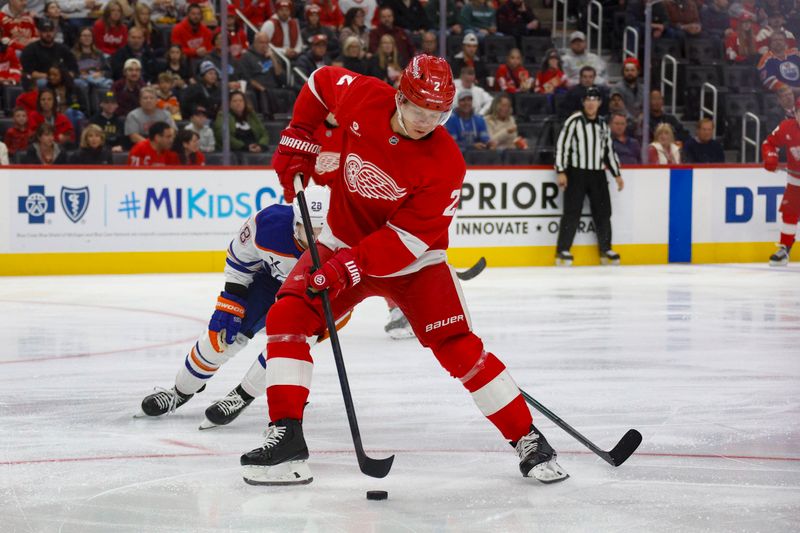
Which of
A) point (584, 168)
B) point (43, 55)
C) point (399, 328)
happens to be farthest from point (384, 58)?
point (399, 328)

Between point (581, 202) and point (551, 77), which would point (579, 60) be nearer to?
point (551, 77)

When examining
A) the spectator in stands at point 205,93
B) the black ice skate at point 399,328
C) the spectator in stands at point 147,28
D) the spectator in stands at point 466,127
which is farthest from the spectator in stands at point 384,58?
the black ice skate at point 399,328

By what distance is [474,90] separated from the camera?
10.4m

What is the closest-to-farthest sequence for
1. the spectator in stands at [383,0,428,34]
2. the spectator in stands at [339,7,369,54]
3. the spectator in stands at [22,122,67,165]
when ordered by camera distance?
the spectator in stands at [22,122,67,165] < the spectator in stands at [339,7,369,54] < the spectator in stands at [383,0,428,34]

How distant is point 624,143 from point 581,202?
84 centimetres

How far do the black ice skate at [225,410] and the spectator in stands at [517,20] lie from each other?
8.38 metres

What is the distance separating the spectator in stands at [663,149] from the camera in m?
10.3

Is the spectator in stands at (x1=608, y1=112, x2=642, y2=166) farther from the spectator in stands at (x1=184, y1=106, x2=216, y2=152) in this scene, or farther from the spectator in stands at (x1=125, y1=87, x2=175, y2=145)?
the spectator in stands at (x1=125, y1=87, x2=175, y2=145)

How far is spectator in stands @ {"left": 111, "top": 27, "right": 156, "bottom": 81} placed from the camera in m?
9.58

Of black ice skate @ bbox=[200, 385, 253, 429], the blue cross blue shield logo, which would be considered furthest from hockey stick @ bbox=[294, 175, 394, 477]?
the blue cross blue shield logo

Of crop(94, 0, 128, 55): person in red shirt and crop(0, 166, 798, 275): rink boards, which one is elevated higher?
crop(94, 0, 128, 55): person in red shirt

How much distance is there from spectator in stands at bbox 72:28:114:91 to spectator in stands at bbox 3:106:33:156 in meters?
0.72

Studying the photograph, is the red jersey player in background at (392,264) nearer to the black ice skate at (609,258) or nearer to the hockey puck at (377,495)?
the hockey puck at (377,495)

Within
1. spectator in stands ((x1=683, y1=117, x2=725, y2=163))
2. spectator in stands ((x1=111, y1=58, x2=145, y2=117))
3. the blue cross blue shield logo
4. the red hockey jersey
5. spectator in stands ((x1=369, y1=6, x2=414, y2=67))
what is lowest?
the blue cross blue shield logo
